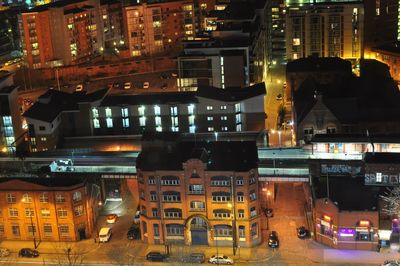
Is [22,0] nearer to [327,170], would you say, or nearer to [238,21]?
[238,21]

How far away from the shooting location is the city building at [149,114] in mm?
67938

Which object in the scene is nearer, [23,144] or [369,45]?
[23,144]

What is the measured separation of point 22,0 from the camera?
460ft

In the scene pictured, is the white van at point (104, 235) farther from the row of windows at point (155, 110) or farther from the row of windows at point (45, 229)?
the row of windows at point (155, 110)

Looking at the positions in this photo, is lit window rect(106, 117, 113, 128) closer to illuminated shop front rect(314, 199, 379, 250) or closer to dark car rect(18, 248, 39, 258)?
dark car rect(18, 248, 39, 258)

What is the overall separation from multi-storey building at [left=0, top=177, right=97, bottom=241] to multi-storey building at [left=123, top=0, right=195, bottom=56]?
203ft

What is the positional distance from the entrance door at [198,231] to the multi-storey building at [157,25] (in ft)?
215

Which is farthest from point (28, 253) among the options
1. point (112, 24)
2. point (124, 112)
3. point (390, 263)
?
point (112, 24)

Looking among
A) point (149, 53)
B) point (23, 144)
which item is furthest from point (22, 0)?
point (23, 144)

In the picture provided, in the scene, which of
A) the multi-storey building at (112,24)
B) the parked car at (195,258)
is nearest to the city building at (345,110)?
the parked car at (195,258)

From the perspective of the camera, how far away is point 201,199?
50188 mm

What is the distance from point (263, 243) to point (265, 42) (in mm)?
53611

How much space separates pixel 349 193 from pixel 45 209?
79.0ft

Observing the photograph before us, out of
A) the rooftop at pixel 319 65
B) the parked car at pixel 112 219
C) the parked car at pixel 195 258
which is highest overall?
the rooftop at pixel 319 65
